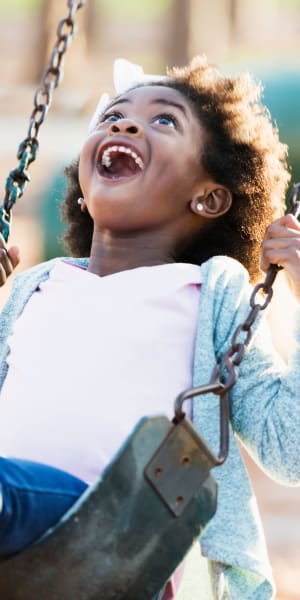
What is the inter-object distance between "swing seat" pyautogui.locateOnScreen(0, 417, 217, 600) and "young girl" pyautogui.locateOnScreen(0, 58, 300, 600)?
37mm

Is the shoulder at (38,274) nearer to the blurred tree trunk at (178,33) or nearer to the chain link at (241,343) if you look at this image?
the chain link at (241,343)

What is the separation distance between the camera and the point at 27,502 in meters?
1.12

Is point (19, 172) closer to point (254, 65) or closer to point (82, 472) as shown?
point (82, 472)

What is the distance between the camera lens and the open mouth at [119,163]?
162 centimetres

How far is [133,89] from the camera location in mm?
1769

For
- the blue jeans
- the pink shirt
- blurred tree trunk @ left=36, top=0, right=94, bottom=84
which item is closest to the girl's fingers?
the pink shirt

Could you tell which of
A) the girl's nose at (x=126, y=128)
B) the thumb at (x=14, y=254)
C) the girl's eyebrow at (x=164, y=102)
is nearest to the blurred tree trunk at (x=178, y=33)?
the girl's eyebrow at (x=164, y=102)

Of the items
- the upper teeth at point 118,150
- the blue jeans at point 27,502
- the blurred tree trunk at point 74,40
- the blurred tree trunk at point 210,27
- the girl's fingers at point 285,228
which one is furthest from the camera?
the blurred tree trunk at point 74,40

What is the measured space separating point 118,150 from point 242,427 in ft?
1.54

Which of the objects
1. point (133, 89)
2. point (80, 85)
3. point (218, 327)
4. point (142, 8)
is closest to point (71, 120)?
point (80, 85)

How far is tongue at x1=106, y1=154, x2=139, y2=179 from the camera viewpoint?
164cm

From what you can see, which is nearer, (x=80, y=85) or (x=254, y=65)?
(x=254, y=65)

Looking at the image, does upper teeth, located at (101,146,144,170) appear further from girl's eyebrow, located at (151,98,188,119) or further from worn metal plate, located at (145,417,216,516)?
worn metal plate, located at (145,417,216,516)

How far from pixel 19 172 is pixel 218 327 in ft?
1.14
